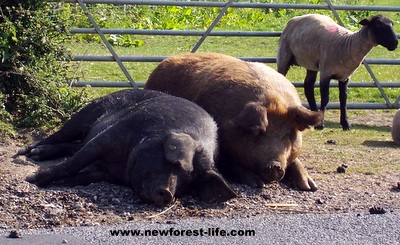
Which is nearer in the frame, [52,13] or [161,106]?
[161,106]

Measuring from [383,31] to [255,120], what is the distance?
198 inches

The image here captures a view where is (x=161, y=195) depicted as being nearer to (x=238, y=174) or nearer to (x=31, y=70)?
(x=238, y=174)

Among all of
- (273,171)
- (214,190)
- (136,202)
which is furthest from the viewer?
(273,171)

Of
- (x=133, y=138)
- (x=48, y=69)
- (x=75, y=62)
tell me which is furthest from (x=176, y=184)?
(x=75, y=62)

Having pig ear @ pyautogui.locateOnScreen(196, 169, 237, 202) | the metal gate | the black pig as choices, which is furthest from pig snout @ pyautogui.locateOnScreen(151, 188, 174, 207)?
the metal gate

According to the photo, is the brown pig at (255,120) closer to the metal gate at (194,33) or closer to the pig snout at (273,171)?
the pig snout at (273,171)

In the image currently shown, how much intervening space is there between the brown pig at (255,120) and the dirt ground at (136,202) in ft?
0.69

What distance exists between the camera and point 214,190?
6.61 metres

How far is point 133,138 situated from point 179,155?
631 millimetres

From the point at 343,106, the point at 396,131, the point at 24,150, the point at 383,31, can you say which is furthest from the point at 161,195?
the point at 383,31

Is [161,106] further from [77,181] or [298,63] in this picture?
[298,63]

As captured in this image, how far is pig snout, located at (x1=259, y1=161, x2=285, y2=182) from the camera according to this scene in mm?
6949

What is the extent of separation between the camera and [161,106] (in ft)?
23.7

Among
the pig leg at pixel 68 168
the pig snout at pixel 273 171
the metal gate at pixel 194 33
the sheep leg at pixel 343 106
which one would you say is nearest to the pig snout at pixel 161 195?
the pig leg at pixel 68 168
